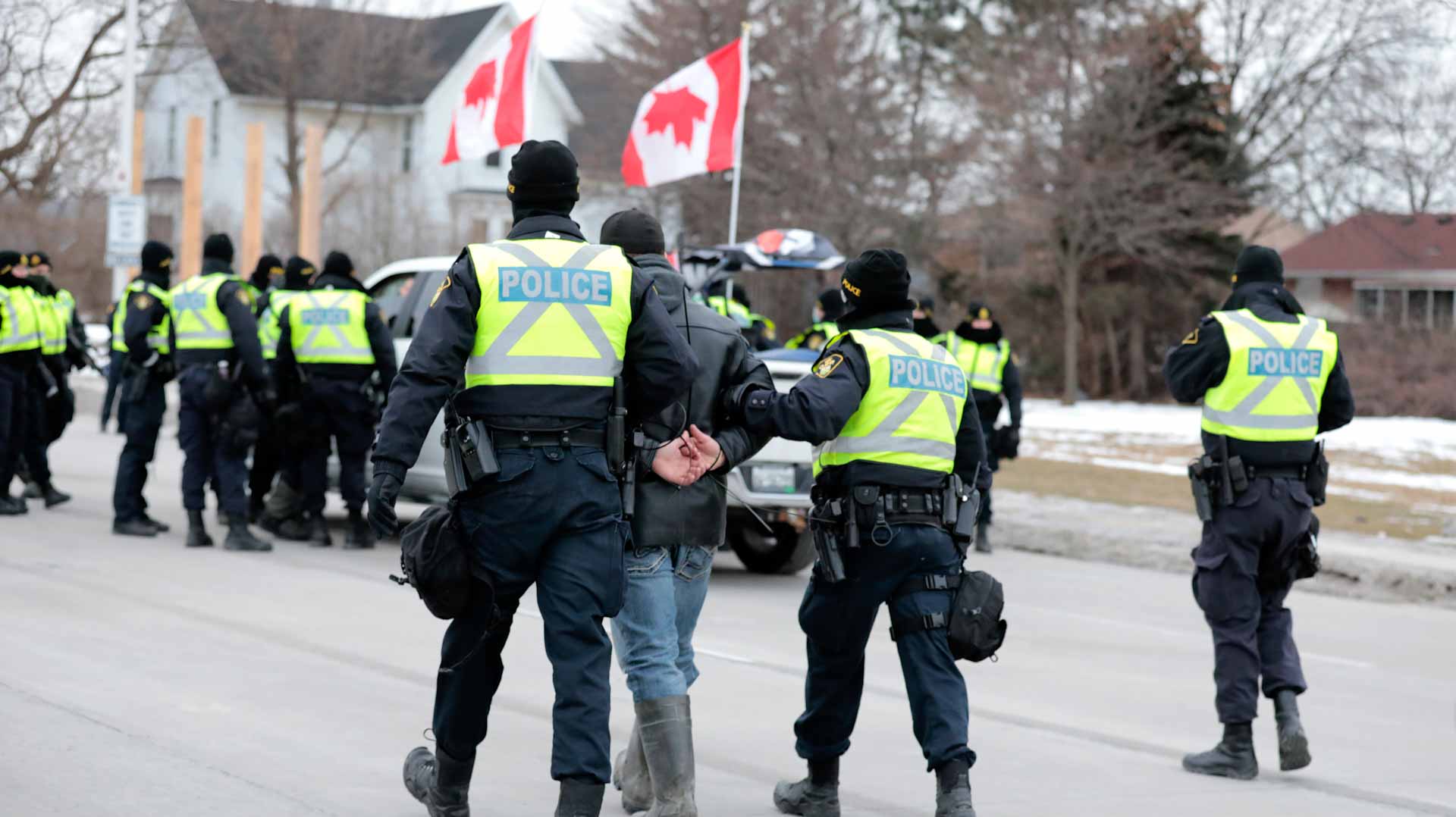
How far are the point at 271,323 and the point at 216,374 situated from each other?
99 centimetres

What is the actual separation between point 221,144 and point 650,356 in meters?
52.7

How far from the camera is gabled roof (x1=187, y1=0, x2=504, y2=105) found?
168 ft

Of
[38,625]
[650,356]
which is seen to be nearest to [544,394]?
[650,356]

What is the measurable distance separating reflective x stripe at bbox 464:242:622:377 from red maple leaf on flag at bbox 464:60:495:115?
527 inches

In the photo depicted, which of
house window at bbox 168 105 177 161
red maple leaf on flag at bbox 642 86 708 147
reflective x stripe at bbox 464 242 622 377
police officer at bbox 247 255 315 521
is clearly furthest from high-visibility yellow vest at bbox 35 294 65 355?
house window at bbox 168 105 177 161

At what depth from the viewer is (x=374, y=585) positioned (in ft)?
37.1

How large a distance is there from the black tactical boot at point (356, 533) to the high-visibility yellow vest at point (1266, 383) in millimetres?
7376

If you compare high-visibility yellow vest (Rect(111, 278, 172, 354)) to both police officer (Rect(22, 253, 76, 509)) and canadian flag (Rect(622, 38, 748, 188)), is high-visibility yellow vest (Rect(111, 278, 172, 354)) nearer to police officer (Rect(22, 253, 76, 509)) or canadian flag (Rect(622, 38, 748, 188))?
police officer (Rect(22, 253, 76, 509))

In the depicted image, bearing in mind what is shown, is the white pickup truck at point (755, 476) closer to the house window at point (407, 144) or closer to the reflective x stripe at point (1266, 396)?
the reflective x stripe at point (1266, 396)

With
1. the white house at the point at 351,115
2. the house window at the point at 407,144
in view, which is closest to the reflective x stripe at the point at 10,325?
the white house at the point at 351,115

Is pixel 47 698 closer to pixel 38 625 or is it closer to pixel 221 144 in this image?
pixel 38 625

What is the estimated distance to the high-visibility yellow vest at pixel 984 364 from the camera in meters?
14.3

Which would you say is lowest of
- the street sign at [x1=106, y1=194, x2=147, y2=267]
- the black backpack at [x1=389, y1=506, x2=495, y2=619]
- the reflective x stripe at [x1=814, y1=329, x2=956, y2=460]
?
the black backpack at [x1=389, y1=506, x2=495, y2=619]

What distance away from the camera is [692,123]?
18.2m
